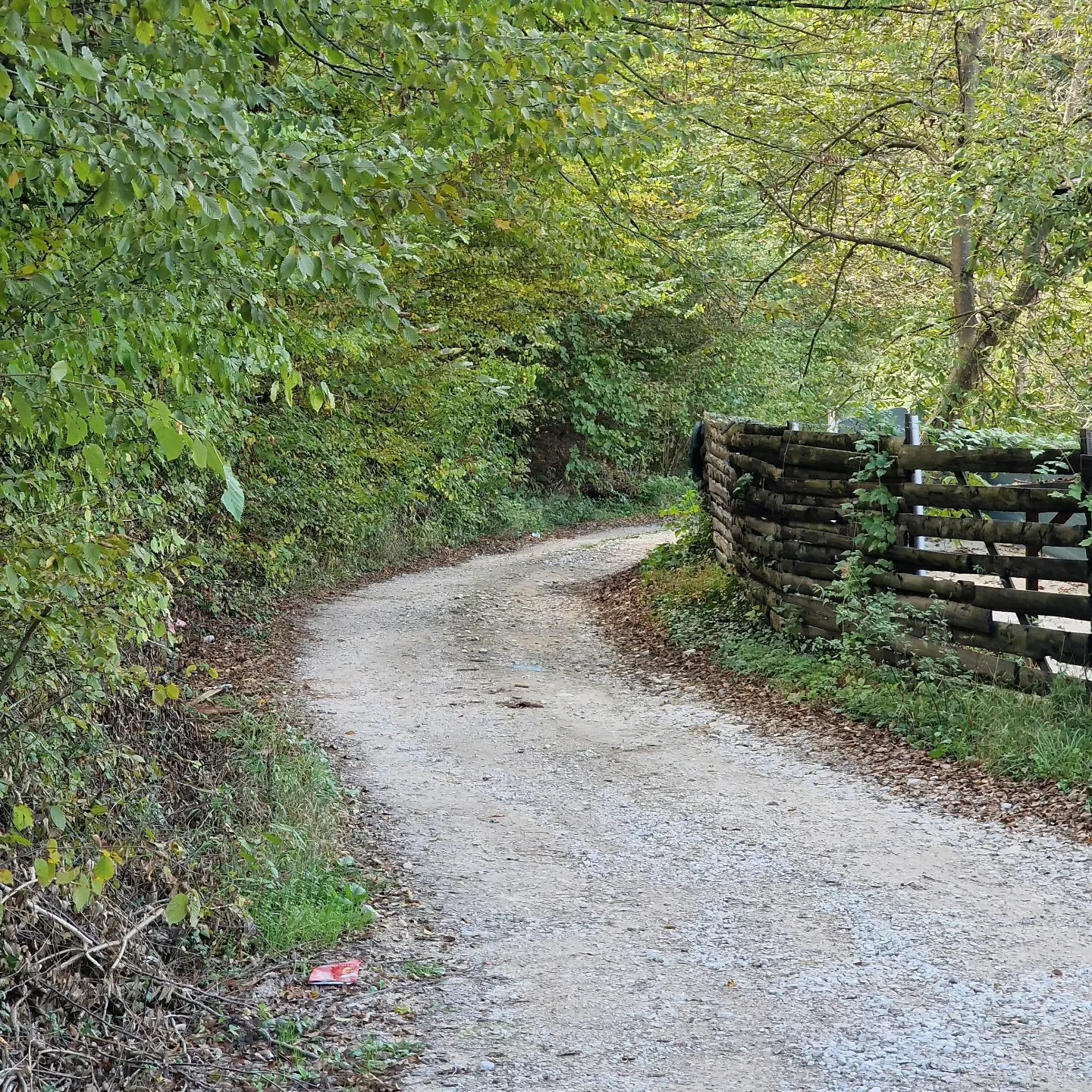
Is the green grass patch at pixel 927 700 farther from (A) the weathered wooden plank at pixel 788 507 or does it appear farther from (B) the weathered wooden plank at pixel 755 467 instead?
(B) the weathered wooden plank at pixel 755 467

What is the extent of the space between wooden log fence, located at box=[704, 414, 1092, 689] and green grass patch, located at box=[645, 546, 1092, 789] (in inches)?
8.1

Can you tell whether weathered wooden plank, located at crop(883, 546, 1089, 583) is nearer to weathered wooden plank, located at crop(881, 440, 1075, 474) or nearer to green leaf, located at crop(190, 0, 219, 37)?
weathered wooden plank, located at crop(881, 440, 1075, 474)

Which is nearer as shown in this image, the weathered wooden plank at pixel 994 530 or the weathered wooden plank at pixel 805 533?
the weathered wooden plank at pixel 994 530

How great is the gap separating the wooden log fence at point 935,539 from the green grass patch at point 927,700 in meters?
0.20

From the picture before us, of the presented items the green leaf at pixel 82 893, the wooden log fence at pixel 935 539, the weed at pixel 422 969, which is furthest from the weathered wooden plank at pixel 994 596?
the green leaf at pixel 82 893

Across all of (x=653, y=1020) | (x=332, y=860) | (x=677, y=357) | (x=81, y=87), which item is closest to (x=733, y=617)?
(x=332, y=860)

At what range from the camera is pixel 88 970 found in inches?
167

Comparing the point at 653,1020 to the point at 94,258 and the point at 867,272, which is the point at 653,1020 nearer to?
the point at 94,258

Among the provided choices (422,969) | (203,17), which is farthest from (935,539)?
(203,17)

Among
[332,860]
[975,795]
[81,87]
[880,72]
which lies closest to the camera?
[81,87]

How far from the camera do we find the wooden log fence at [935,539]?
769 cm

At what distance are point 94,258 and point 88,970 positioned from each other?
2.75m

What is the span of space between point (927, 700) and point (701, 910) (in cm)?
337

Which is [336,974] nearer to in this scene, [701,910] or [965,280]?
[701,910]
